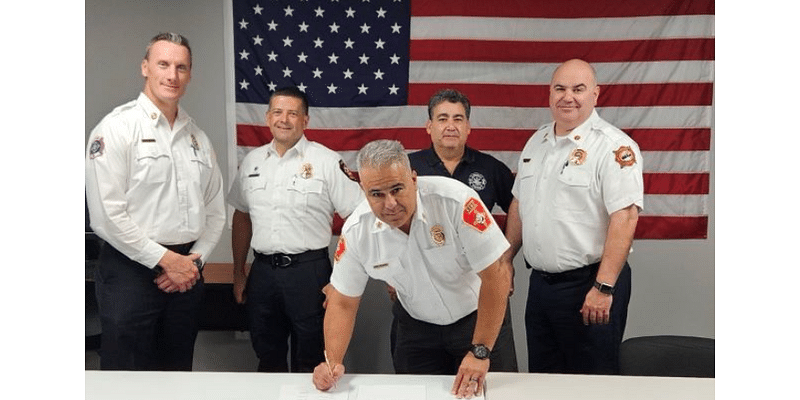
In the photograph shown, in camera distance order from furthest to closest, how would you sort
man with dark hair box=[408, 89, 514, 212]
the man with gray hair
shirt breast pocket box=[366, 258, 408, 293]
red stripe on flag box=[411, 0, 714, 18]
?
red stripe on flag box=[411, 0, 714, 18] < man with dark hair box=[408, 89, 514, 212] < shirt breast pocket box=[366, 258, 408, 293] < the man with gray hair

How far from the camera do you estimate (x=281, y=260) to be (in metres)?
3.35

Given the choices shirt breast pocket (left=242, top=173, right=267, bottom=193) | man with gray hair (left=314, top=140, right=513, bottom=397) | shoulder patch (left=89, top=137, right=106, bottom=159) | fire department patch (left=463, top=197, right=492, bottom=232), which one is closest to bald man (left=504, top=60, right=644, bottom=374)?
man with gray hair (left=314, top=140, right=513, bottom=397)

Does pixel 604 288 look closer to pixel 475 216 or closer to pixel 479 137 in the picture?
pixel 475 216

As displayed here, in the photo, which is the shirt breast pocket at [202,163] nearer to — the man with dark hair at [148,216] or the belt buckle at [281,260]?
the man with dark hair at [148,216]

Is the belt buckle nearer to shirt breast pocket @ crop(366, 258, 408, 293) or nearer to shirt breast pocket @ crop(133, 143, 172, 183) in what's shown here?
shirt breast pocket @ crop(133, 143, 172, 183)

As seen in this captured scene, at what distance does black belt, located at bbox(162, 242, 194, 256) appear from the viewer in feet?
9.87

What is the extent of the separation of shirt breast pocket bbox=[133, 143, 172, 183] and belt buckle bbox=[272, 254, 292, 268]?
637 mm

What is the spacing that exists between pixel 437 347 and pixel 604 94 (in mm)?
1963

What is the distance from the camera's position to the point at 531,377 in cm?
229

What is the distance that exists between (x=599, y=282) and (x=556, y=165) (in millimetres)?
492

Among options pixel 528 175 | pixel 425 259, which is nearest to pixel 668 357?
pixel 425 259

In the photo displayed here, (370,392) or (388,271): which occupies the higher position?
(388,271)

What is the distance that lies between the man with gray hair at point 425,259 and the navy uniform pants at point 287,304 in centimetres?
99

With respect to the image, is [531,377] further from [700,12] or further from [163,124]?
[700,12]
